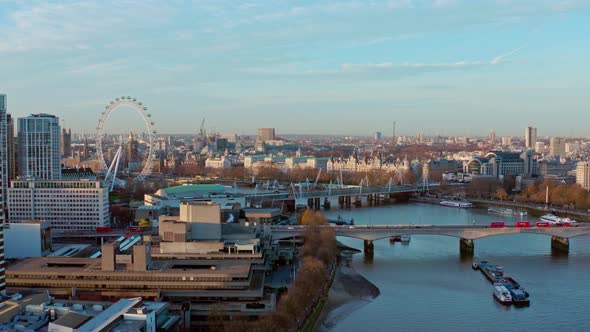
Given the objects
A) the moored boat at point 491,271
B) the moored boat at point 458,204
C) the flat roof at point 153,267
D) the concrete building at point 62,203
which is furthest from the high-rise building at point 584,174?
the flat roof at point 153,267

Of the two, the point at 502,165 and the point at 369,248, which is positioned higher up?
the point at 502,165

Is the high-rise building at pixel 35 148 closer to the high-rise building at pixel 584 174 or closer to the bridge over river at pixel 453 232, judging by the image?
the bridge over river at pixel 453 232

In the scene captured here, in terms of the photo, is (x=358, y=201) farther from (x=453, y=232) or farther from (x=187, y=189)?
(x=453, y=232)

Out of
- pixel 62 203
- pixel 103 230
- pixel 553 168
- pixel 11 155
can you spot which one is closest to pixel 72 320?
pixel 103 230

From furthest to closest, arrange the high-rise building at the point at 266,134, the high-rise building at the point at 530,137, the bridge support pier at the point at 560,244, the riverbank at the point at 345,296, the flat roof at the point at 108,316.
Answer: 1. the high-rise building at the point at 266,134
2. the high-rise building at the point at 530,137
3. the bridge support pier at the point at 560,244
4. the riverbank at the point at 345,296
5. the flat roof at the point at 108,316

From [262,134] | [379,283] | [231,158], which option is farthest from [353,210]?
[262,134]
